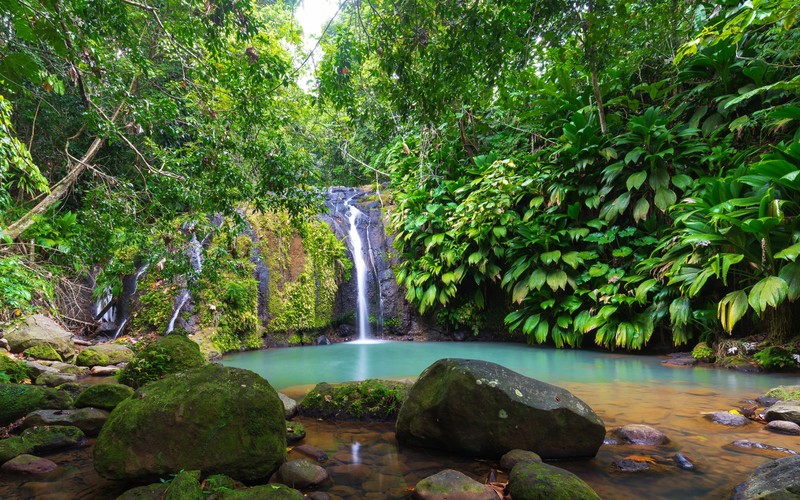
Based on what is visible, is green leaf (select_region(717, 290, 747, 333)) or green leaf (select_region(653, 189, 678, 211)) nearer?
green leaf (select_region(717, 290, 747, 333))

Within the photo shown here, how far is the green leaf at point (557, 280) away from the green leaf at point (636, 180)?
186 centimetres

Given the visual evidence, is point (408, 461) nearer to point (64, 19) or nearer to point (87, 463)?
point (87, 463)

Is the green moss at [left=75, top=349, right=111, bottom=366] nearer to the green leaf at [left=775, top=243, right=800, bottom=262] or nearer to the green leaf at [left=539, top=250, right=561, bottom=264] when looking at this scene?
the green leaf at [left=539, top=250, right=561, bottom=264]

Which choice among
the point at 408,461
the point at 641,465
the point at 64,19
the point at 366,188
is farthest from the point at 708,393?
the point at 366,188

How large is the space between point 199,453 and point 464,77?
11.1ft

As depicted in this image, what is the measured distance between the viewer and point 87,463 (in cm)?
285

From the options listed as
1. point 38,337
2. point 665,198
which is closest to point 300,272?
point 38,337

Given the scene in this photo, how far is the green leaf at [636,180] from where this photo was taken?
732 centimetres

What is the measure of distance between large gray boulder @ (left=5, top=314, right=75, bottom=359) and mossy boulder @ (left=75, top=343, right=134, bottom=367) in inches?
22.5

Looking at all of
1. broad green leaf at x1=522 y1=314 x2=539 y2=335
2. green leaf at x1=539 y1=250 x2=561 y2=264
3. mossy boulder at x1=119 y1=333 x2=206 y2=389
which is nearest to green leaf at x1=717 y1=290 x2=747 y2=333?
green leaf at x1=539 y1=250 x2=561 y2=264

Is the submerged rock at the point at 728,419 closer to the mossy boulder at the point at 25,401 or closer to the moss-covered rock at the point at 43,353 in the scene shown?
the mossy boulder at the point at 25,401

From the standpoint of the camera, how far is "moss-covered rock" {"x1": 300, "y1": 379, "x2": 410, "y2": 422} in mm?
3785

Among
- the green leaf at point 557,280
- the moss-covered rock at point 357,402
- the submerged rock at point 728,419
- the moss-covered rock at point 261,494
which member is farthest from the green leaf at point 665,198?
the moss-covered rock at point 261,494

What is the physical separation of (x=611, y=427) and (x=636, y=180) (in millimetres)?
5228
